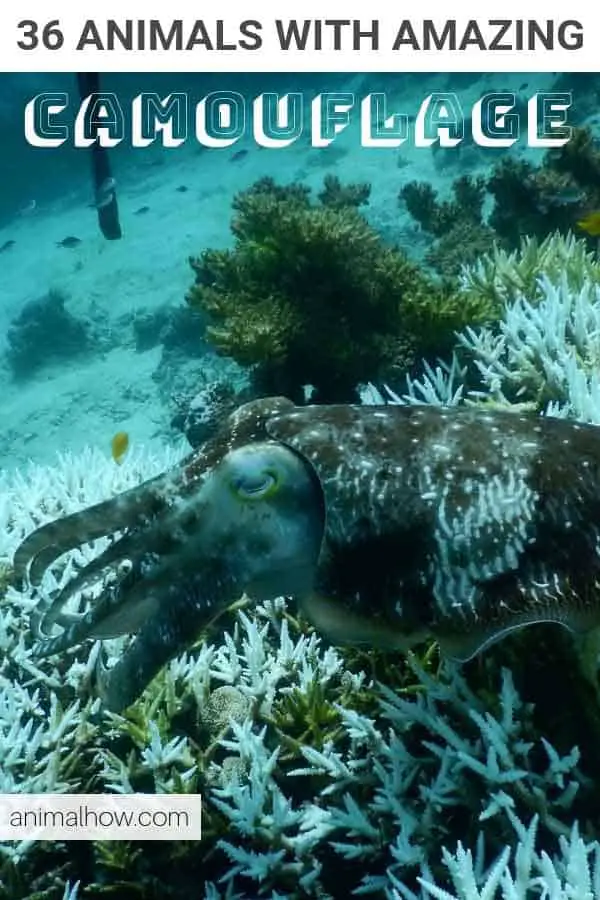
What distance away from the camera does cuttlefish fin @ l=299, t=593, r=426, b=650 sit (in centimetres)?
154

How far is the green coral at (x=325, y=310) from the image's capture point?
4.23 meters

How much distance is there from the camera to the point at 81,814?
229 cm

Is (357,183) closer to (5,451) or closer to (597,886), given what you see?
(5,451)

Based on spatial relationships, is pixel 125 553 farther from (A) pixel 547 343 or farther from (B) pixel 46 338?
(B) pixel 46 338

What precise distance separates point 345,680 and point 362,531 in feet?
3.31

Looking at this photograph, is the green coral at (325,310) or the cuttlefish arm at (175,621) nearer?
the cuttlefish arm at (175,621)

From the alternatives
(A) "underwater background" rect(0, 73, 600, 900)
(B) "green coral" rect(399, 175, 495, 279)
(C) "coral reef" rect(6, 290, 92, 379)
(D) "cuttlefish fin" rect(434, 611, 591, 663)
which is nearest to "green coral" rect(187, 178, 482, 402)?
(A) "underwater background" rect(0, 73, 600, 900)

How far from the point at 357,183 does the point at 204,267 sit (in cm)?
306

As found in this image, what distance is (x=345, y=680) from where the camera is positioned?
239 cm

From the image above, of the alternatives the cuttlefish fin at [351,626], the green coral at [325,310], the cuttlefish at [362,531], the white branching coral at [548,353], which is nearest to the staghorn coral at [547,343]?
the white branching coral at [548,353]

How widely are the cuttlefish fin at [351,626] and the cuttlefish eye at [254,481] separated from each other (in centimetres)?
26

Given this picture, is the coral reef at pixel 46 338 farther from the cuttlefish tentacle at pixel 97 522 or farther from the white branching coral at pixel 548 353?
the cuttlefish tentacle at pixel 97 522

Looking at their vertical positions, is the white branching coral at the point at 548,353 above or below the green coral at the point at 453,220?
above

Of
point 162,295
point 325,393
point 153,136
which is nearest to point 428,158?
point 162,295
